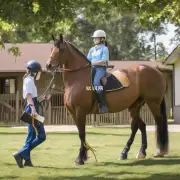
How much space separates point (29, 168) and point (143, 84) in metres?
3.36

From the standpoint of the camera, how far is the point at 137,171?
839cm

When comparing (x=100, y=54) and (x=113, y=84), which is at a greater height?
(x=100, y=54)

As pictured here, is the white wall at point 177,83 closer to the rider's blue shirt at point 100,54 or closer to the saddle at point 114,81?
the saddle at point 114,81

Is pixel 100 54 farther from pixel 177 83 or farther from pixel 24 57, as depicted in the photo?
pixel 24 57

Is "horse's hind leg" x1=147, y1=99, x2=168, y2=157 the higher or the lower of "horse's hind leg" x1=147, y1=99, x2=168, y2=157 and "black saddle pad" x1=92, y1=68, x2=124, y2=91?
the lower

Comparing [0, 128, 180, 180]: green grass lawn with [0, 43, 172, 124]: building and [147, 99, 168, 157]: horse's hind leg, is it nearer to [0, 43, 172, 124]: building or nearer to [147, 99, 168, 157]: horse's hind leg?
[147, 99, 168, 157]: horse's hind leg

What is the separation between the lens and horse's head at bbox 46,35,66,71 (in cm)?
968

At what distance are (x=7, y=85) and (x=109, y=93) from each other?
2604cm

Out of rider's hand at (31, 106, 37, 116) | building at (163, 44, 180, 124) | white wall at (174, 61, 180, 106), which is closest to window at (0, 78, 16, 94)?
building at (163, 44, 180, 124)

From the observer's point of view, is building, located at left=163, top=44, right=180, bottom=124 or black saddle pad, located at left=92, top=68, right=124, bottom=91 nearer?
black saddle pad, located at left=92, top=68, right=124, bottom=91

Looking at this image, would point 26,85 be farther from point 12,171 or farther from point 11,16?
point 11,16

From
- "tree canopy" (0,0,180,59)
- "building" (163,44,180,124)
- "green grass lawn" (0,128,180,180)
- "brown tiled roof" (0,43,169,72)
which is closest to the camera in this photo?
"tree canopy" (0,0,180,59)

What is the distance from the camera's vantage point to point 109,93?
995 centimetres

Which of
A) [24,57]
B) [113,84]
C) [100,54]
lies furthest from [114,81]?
[24,57]
